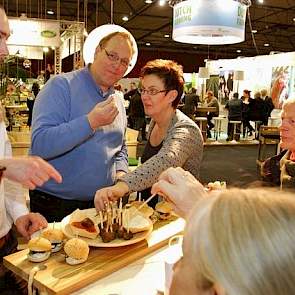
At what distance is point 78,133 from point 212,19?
5.67ft

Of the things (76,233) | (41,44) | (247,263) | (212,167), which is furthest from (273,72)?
(247,263)

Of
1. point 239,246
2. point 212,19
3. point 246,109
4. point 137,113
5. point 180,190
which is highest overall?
point 212,19

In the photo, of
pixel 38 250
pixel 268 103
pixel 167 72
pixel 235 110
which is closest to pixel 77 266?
pixel 38 250

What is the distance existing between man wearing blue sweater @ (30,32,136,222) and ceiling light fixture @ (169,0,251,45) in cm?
109

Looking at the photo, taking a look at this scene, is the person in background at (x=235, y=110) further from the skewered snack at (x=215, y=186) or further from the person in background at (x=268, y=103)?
the skewered snack at (x=215, y=186)

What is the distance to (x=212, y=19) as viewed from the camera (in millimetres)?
3152

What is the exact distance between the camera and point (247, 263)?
60 centimetres

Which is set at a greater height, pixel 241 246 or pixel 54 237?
pixel 241 246

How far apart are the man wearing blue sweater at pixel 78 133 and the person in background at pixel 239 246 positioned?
1.30 m

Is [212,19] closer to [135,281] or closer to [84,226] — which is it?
[84,226]

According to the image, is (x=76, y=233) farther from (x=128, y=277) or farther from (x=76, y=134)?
(x=76, y=134)

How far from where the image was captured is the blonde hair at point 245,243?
590 millimetres

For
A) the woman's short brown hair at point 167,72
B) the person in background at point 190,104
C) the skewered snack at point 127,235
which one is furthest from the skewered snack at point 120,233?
the person in background at point 190,104

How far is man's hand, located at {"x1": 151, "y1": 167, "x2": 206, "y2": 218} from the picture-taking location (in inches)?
53.2
